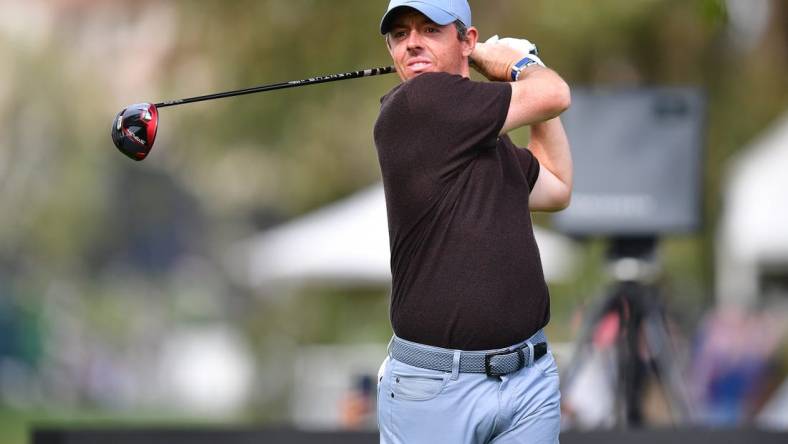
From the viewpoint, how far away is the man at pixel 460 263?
3627 mm

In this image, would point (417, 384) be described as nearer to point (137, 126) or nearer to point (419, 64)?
point (419, 64)

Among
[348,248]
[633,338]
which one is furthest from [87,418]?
[633,338]

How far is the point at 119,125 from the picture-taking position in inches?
162

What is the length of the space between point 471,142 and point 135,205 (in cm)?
2415

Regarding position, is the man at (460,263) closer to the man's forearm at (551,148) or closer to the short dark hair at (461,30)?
the short dark hair at (461,30)

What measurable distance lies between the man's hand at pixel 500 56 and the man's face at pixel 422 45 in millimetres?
133

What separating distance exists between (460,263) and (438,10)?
24.9 inches

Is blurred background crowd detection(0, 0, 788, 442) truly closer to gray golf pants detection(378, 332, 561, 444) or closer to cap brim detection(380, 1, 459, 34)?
gray golf pants detection(378, 332, 561, 444)

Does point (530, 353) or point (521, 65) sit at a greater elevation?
point (521, 65)

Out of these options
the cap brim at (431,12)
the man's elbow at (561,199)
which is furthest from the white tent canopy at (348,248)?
the cap brim at (431,12)

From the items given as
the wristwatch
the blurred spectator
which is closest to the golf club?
the wristwatch

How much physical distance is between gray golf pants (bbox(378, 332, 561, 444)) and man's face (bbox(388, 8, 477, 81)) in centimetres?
74

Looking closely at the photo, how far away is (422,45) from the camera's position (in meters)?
3.78

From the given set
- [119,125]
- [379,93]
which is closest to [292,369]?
[379,93]
